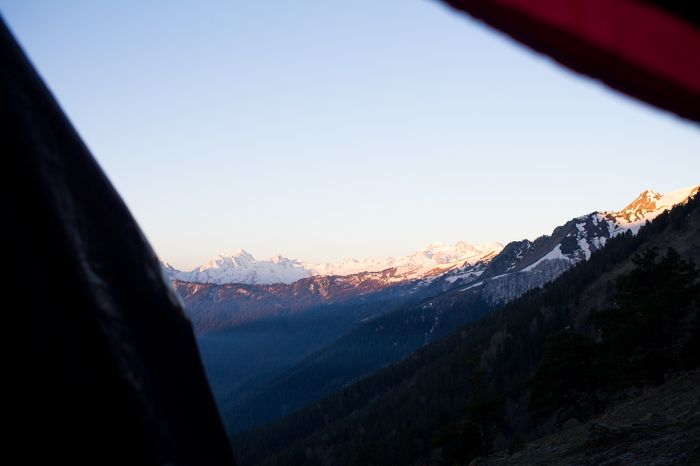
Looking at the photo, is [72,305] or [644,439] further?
[644,439]

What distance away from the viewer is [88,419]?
0.88 m

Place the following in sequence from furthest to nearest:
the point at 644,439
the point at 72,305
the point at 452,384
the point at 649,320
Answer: the point at 452,384, the point at 649,320, the point at 644,439, the point at 72,305

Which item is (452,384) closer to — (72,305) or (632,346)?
(632,346)

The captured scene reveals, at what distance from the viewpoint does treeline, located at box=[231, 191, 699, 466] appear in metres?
65.1

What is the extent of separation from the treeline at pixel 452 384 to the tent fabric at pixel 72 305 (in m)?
55.5

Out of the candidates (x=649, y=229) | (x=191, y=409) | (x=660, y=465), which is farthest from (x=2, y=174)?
(x=649, y=229)

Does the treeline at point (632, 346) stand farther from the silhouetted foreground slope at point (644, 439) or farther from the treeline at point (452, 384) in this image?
the treeline at point (452, 384)

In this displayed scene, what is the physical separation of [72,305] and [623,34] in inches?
54.0

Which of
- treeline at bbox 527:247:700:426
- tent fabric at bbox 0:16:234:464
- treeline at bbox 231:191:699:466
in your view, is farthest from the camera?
treeline at bbox 231:191:699:466

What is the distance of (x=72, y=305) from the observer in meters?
0.87

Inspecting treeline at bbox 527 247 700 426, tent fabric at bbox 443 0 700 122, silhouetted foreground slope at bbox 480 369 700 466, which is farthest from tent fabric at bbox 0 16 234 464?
treeline at bbox 527 247 700 426

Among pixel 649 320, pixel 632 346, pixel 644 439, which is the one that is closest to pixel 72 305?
pixel 644 439

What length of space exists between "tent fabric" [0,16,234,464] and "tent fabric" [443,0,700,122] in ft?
3.29

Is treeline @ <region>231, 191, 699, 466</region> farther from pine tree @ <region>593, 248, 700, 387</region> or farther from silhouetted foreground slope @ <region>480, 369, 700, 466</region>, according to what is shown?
silhouetted foreground slope @ <region>480, 369, 700, 466</region>
